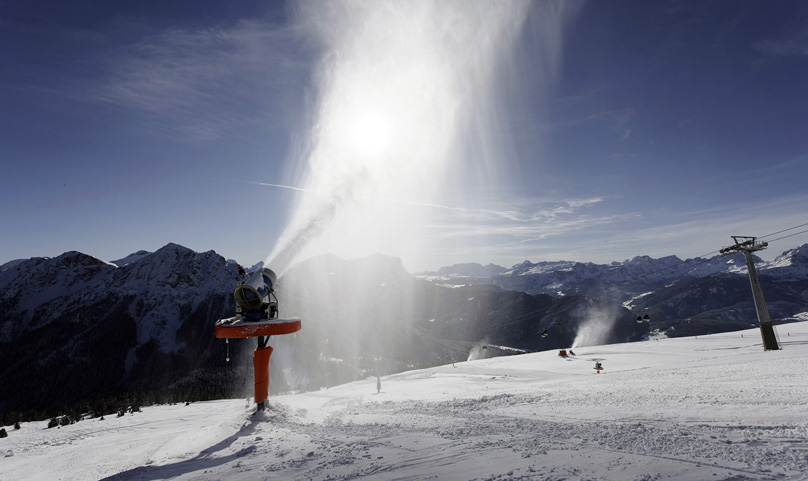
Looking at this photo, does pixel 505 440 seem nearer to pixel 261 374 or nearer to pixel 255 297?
pixel 261 374

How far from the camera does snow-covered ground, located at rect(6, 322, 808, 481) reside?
734 centimetres

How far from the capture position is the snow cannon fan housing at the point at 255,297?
65.7ft

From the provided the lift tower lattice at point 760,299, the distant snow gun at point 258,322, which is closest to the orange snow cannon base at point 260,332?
the distant snow gun at point 258,322

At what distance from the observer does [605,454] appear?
784 cm

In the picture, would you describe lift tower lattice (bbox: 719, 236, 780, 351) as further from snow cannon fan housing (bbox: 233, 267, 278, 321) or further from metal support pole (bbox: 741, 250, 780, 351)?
snow cannon fan housing (bbox: 233, 267, 278, 321)

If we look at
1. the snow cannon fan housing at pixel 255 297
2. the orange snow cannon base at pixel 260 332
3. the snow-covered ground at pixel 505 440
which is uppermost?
the snow cannon fan housing at pixel 255 297

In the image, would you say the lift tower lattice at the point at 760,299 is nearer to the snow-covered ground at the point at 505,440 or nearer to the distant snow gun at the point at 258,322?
the snow-covered ground at the point at 505,440

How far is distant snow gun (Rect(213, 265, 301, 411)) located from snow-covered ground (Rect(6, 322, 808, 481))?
6.07 ft

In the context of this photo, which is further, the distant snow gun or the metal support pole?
the metal support pole

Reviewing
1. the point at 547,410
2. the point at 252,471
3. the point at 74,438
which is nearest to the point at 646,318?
the point at 547,410

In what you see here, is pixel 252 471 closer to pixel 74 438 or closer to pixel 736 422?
pixel 736 422

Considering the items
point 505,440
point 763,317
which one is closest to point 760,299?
point 763,317

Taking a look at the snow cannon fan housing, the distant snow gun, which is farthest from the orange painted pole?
the snow cannon fan housing

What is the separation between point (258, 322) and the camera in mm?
18844
